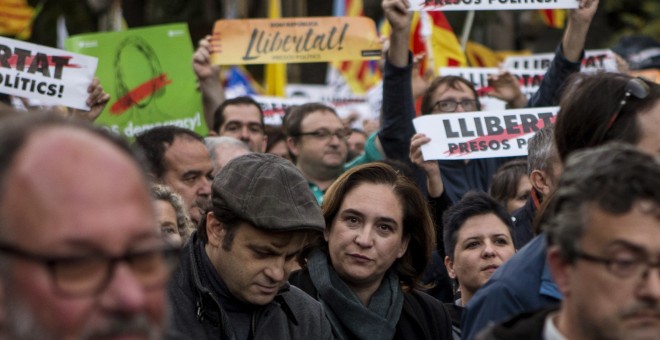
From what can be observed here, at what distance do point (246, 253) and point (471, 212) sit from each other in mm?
1666

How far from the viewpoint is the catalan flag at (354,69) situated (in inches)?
541

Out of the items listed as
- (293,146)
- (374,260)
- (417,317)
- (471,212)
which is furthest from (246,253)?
(293,146)

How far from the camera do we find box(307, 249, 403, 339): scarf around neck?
4934mm

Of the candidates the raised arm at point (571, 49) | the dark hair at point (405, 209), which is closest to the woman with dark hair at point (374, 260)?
the dark hair at point (405, 209)

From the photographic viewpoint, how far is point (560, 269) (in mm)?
2734

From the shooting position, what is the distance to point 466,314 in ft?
11.4

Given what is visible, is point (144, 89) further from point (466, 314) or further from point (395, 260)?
point (466, 314)

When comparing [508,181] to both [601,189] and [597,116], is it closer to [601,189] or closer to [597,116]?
[597,116]

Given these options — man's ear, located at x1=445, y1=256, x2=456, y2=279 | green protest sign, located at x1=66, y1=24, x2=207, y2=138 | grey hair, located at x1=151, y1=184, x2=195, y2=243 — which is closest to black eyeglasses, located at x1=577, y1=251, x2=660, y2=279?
grey hair, located at x1=151, y1=184, x2=195, y2=243

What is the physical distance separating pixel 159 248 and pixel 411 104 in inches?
195

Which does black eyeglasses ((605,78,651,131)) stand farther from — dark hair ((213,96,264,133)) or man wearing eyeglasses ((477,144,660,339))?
dark hair ((213,96,264,133))

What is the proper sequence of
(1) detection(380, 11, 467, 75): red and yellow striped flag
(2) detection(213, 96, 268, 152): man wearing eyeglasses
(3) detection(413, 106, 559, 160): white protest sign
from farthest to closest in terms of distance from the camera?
(1) detection(380, 11, 467, 75): red and yellow striped flag, (2) detection(213, 96, 268, 152): man wearing eyeglasses, (3) detection(413, 106, 559, 160): white protest sign

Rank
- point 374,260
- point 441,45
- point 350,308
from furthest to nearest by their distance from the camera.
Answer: point 441,45 < point 374,260 < point 350,308

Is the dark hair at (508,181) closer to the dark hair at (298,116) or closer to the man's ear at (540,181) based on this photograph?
the man's ear at (540,181)
